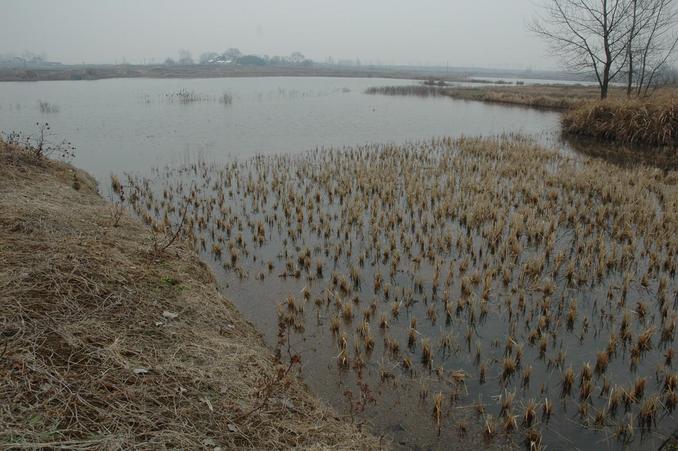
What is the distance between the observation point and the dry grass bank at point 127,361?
3.09 meters

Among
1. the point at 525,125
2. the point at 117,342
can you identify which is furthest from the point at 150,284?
the point at 525,125

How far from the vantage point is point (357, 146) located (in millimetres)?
18375

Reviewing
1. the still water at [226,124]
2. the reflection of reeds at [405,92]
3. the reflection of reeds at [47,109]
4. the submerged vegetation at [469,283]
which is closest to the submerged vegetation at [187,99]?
the still water at [226,124]

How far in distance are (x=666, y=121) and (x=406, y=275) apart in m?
17.1

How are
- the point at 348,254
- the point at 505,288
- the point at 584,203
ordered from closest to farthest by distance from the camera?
the point at 505,288 < the point at 348,254 < the point at 584,203

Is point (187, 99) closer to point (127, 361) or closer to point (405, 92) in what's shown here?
point (405, 92)

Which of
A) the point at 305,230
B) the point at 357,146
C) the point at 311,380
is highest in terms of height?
the point at 357,146

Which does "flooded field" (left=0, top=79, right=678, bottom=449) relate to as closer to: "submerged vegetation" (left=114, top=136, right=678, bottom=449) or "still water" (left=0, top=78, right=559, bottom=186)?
"submerged vegetation" (left=114, top=136, right=678, bottom=449)

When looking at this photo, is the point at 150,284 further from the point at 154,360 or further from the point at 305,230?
the point at 305,230

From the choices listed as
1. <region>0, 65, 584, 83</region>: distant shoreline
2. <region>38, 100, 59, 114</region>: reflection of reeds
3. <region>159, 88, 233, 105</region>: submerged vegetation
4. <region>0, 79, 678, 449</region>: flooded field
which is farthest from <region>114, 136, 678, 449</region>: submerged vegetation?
<region>0, 65, 584, 83</region>: distant shoreline

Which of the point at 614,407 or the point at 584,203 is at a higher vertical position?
the point at 584,203

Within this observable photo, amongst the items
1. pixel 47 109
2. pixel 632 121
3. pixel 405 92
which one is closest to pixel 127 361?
pixel 632 121

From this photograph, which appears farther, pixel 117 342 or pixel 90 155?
pixel 90 155

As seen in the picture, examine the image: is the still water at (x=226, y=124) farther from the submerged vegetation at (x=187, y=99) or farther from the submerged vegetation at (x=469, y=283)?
the submerged vegetation at (x=469, y=283)
